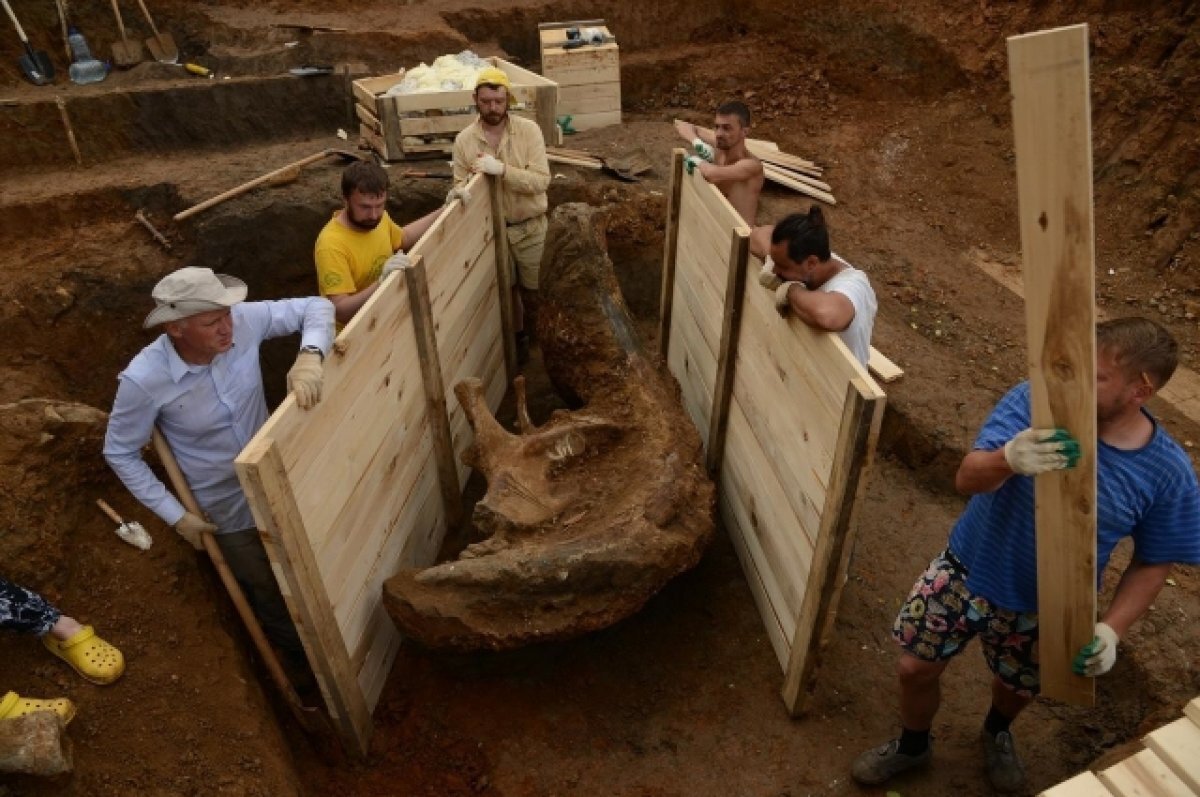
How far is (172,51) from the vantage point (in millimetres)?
9562

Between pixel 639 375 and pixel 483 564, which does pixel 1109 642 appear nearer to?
pixel 483 564

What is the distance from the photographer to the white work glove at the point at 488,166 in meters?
5.29

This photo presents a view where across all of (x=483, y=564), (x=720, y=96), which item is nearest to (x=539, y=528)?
(x=483, y=564)

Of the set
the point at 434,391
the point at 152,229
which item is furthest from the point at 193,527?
the point at 152,229

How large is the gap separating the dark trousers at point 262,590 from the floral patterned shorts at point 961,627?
283 cm

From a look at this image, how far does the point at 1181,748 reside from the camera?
202 cm

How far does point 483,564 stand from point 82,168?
7.07 meters

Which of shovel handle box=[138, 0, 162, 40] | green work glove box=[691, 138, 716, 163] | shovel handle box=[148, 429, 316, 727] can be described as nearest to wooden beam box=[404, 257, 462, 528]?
shovel handle box=[148, 429, 316, 727]

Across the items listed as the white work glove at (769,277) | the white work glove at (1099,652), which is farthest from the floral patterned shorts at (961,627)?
the white work glove at (769,277)

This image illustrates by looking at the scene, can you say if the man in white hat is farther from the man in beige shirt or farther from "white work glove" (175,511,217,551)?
the man in beige shirt

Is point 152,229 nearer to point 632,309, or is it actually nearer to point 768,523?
point 632,309

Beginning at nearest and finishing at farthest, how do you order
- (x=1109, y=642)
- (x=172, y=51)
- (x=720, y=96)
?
(x=1109, y=642)
(x=172, y=51)
(x=720, y=96)

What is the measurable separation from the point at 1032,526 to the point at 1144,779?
0.87m

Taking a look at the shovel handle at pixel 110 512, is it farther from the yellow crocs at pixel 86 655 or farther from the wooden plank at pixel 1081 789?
the wooden plank at pixel 1081 789
